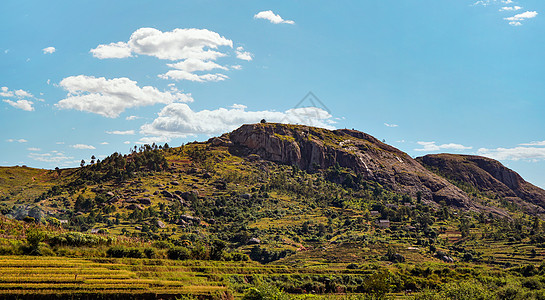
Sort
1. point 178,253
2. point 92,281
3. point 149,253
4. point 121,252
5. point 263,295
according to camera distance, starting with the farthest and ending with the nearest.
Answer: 1. point 178,253
2. point 149,253
3. point 121,252
4. point 263,295
5. point 92,281

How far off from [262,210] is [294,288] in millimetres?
120649

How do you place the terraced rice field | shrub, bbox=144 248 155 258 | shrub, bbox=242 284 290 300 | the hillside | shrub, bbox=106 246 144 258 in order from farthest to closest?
shrub, bbox=144 248 155 258 < shrub, bbox=106 246 144 258 < the hillside < shrub, bbox=242 284 290 300 < the terraced rice field

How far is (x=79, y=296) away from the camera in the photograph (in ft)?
160

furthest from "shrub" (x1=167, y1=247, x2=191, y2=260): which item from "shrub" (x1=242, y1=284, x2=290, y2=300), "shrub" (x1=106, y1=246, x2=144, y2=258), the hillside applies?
"shrub" (x1=242, y1=284, x2=290, y2=300)

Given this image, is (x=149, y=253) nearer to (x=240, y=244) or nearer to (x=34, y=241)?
(x=34, y=241)

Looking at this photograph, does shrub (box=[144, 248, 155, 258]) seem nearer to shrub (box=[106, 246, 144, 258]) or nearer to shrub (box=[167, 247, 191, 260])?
shrub (box=[106, 246, 144, 258])

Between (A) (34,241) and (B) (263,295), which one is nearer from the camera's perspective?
(B) (263,295)

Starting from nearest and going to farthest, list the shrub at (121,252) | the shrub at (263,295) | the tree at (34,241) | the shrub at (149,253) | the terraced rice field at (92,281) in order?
the terraced rice field at (92,281)
the shrub at (263,295)
the tree at (34,241)
the shrub at (121,252)
the shrub at (149,253)

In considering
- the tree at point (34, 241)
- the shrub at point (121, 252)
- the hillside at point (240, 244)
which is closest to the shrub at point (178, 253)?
the hillside at point (240, 244)

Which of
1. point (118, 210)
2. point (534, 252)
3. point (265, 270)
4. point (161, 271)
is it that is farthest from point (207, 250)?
point (534, 252)

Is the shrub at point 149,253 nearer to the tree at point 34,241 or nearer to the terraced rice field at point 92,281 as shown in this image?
the terraced rice field at point 92,281

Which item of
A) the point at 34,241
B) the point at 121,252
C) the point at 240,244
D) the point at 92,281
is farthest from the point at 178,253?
the point at 240,244

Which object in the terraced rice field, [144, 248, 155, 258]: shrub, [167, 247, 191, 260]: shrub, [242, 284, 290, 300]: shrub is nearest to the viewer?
the terraced rice field

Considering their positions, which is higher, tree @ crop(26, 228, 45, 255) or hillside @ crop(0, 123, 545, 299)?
tree @ crop(26, 228, 45, 255)
